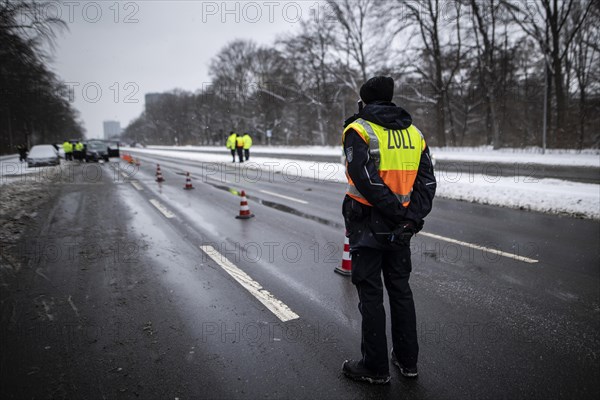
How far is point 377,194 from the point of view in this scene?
2.46m

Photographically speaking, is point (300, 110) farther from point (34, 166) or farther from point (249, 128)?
point (34, 166)

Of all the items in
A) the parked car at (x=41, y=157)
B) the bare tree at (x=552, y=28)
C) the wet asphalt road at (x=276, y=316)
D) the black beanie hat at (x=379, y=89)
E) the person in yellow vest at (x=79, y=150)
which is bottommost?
the wet asphalt road at (x=276, y=316)

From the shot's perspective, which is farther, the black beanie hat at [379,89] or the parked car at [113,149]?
the parked car at [113,149]

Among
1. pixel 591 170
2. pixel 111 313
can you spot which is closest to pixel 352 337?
pixel 111 313

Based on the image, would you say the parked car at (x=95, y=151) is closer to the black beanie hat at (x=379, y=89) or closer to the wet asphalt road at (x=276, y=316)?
the wet asphalt road at (x=276, y=316)

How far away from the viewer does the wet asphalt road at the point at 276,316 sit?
8.66ft

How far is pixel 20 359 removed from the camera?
2.94m

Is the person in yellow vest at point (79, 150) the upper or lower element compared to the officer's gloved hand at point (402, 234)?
upper

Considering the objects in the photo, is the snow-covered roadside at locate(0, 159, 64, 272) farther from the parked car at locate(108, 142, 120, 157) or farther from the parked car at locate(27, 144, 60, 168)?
the parked car at locate(108, 142, 120, 157)

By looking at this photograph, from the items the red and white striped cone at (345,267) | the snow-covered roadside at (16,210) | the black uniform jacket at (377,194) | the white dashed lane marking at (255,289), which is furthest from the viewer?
the snow-covered roadside at (16,210)

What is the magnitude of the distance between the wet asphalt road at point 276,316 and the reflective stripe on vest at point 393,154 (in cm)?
141

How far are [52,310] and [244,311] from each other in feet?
6.56

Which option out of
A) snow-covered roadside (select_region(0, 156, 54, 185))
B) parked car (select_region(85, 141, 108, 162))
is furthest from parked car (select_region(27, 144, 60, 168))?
parked car (select_region(85, 141, 108, 162))

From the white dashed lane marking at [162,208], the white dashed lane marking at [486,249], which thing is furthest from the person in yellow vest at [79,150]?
the white dashed lane marking at [486,249]
